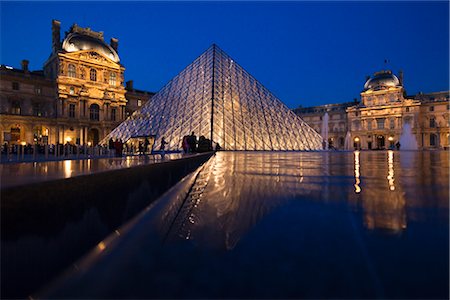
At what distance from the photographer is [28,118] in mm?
29781

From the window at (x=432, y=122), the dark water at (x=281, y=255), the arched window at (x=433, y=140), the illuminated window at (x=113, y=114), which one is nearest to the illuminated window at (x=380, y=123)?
the window at (x=432, y=122)

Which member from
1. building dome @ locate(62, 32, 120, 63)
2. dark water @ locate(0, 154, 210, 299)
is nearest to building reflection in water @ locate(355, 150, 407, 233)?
dark water @ locate(0, 154, 210, 299)

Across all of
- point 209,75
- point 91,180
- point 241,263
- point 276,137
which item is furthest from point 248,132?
point 241,263

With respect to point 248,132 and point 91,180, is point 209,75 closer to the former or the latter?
point 248,132

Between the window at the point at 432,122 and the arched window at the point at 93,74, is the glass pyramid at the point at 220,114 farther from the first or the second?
the window at the point at 432,122

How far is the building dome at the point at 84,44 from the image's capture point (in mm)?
33875

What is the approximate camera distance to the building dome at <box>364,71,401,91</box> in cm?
4738

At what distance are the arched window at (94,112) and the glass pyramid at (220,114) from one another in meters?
15.9

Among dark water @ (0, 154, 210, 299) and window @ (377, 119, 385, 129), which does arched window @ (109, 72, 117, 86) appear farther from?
window @ (377, 119, 385, 129)

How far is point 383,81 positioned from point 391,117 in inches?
245

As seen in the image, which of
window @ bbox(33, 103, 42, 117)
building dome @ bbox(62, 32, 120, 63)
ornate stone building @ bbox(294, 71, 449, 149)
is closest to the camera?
window @ bbox(33, 103, 42, 117)

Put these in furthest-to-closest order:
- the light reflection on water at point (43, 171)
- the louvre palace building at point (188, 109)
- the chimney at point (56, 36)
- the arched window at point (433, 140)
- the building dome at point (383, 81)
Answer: the building dome at point (383, 81) → the arched window at point (433, 140) → the chimney at point (56, 36) → the louvre palace building at point (188, 109) → the light reflection on water at point (43, 171)

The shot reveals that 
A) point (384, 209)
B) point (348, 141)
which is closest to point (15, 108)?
point (384, 209)

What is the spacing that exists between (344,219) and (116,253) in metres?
1.19
